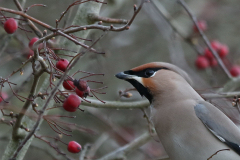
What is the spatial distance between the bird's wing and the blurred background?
1553mm

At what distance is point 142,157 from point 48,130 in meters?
1.81

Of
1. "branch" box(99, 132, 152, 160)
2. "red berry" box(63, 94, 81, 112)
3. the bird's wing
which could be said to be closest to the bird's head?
the bird's wing

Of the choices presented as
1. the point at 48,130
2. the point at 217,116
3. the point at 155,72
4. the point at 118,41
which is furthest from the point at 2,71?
the point at 217,116

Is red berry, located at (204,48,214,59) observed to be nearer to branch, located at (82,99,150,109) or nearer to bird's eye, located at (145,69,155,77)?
branch, located at (82,99,150,109)

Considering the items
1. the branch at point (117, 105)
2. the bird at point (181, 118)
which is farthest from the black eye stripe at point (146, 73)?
the branch at point (117, 105)

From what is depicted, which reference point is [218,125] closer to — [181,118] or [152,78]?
[181,118]

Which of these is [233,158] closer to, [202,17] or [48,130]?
[48,130]

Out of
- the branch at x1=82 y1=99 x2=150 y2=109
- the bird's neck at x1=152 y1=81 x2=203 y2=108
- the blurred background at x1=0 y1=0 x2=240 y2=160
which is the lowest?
the blurred background at x1=0 y1=0 x2=240 y2=160

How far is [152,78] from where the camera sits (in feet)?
10.9

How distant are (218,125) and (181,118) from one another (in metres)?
0.35

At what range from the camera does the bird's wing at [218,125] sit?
126 inches

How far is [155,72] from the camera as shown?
11.0 feet

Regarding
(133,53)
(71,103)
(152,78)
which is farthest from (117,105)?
(133,53)

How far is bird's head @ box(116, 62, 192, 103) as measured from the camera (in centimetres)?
326
